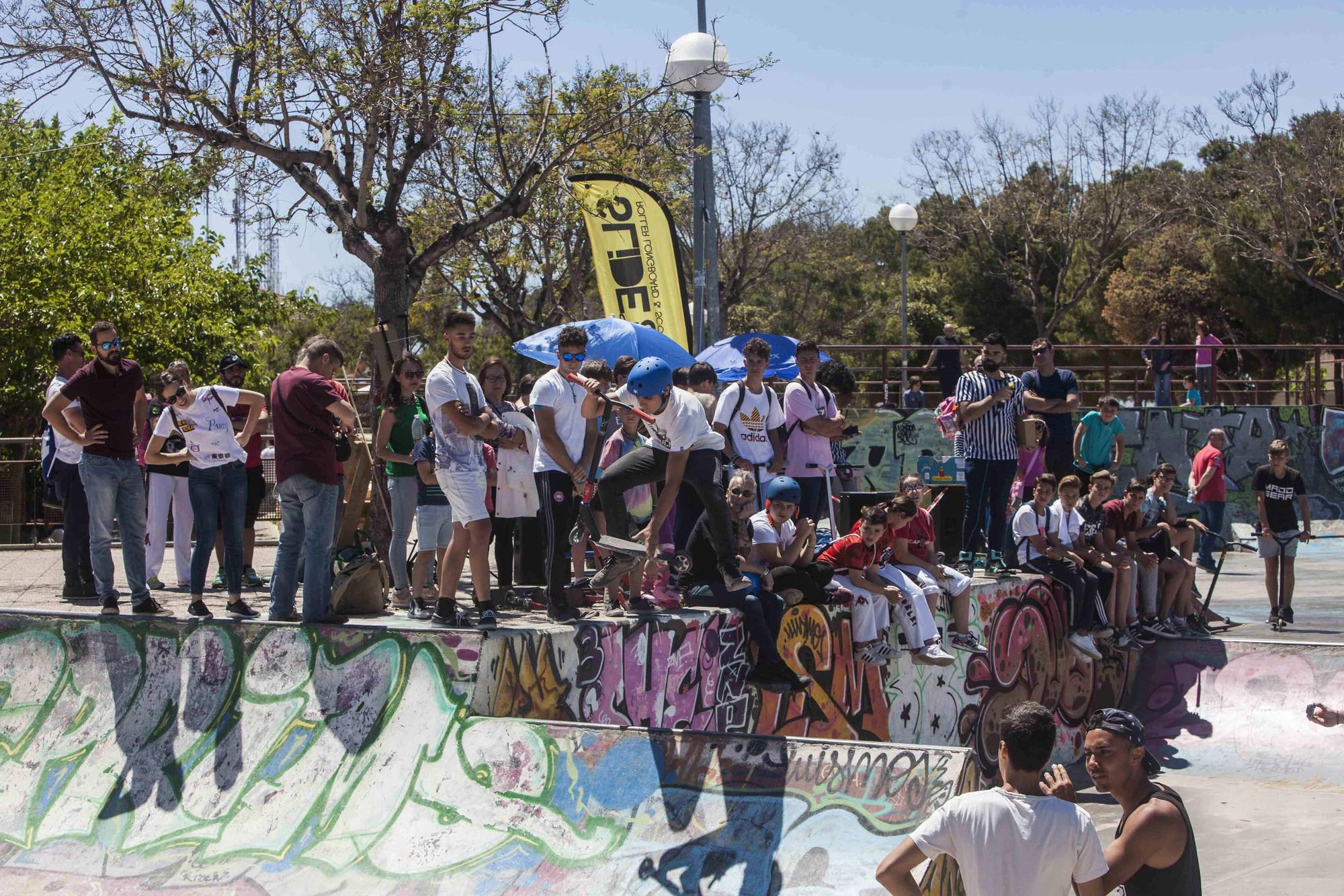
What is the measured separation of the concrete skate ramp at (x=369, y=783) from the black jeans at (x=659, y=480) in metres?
1.31

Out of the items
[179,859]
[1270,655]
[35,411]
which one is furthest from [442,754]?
[35,411]

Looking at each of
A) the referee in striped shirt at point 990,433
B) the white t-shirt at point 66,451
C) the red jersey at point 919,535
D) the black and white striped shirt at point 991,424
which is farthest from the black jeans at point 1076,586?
the white t-shirt at point 66,451

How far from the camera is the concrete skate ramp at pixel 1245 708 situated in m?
Answer: 10.5

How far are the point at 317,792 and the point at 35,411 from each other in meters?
15.1

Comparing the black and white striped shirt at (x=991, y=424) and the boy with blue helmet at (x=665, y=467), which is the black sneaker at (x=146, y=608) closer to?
the boy with blue helmet at (x=665, y=467)

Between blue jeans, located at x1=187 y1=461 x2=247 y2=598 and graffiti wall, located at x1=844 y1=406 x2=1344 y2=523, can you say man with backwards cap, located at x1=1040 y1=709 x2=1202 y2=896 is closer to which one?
blue jeans, located at x1=187 y1=461 x2=247 y2=598

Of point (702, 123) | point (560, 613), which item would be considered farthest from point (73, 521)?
point (702, 123)

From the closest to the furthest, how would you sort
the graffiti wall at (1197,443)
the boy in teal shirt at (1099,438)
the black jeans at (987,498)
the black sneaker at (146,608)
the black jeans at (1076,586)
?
the black sneaker at (146,608) < the black jeans at (987,498) < the black jeans at (1076,586) < the boy in teal shirt at (1099,438) < the graffiti wall at (1197,443)

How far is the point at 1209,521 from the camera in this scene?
15.7m

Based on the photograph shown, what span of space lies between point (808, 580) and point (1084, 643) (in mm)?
4599

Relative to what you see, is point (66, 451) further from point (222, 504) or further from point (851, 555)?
point (851, 555)

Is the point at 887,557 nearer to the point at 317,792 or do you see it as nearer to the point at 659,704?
the point at 659,704

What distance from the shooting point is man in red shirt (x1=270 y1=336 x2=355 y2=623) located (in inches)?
268

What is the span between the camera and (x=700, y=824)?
5.41 meters
